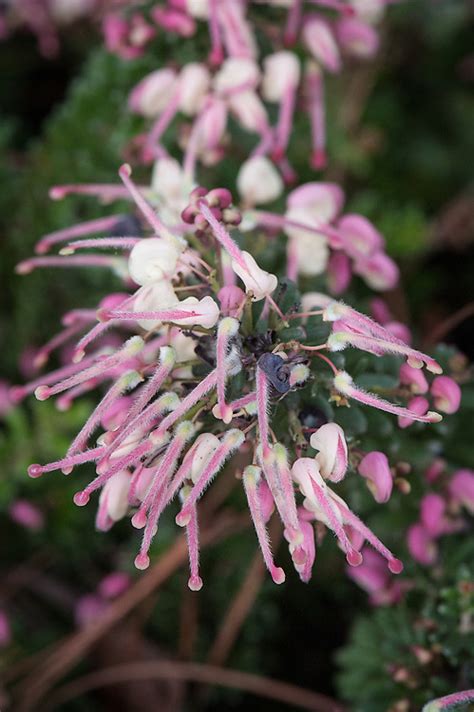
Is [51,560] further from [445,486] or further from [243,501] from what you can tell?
[445,486]

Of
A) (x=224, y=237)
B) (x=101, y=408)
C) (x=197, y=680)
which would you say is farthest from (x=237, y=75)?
(x=197, y=680)

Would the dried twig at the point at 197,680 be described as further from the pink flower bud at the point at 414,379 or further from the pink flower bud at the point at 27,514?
the pink flower bud at the point at 414,379

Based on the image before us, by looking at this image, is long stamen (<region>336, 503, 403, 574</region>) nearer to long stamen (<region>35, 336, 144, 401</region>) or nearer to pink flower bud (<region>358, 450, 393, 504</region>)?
pink flower bud (<region>358, 450, 393, 504</region>)

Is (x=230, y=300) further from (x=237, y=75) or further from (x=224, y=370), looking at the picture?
(x=237, y=75)

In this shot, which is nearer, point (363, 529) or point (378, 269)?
point (363, 529)

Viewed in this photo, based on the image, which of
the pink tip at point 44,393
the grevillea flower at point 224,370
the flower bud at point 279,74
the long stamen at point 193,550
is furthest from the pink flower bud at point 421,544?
the flower bud at point 279,74

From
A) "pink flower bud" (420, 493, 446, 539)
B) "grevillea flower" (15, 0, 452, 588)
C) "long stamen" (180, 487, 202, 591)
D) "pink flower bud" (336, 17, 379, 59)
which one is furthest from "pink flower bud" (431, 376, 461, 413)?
"pink flower bud" (336, 17, 379, 59)
